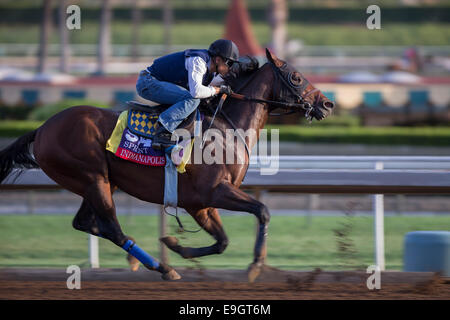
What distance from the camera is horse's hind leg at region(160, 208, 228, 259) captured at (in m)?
4.96

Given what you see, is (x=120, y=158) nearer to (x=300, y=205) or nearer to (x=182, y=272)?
(x=182, y=272)

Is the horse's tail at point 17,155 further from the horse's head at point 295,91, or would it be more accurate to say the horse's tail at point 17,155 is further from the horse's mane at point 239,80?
the horse's head at point 295,91

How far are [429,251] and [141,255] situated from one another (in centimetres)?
228

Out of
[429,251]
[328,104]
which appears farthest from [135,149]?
[429,251]

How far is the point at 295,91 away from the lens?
5164mm

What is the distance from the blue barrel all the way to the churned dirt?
0.23 meters

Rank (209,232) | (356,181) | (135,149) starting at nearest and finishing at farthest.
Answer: (135,149), (209,232), (356,181)

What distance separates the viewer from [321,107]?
5.18 m

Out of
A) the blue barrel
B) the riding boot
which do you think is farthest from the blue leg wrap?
the blue barrel

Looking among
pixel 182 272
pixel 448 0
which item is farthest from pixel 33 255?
pixel 448 0

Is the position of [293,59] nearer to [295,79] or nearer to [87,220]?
[295,79]

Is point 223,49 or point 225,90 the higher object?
point 223,49

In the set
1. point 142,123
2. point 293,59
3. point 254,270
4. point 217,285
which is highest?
point 293,59

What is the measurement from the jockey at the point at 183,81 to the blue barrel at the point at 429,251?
1931 millimetres
